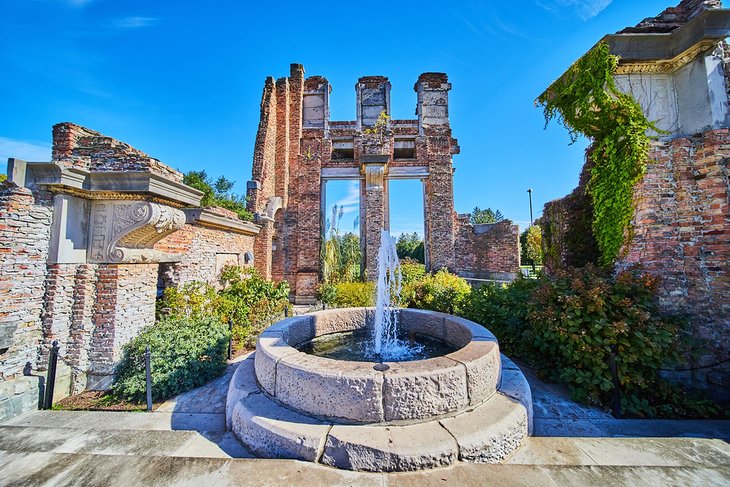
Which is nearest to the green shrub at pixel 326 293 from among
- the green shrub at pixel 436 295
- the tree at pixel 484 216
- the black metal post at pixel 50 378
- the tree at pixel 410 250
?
the green shrub at pixel 436 295

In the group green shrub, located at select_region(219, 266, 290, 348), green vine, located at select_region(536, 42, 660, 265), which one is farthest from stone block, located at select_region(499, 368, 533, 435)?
green shrub, located at select_region(219, 266, 290, 348)

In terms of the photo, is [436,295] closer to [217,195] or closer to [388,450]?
[388,450]

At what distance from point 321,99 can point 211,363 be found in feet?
38.0

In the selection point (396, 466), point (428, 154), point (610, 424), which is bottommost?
point (610, 424)

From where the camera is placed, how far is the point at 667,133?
381 cm

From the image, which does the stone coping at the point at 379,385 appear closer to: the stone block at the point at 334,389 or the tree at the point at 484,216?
the stone block at the point at 334,389

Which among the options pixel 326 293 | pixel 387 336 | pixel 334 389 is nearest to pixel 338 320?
pixel 387 336

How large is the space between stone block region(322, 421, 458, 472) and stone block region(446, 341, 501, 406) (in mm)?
526

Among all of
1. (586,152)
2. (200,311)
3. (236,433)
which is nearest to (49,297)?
(200,311)

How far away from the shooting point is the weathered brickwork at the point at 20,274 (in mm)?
3049

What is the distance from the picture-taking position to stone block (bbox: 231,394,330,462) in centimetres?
205

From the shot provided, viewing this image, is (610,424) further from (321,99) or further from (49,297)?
(321,99)

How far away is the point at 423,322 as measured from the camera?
4.34 meters

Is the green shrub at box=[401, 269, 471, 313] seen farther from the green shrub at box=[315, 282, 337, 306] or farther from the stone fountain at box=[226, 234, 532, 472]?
the stone fountain at box=[226, 234, 532, 472]
